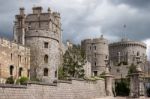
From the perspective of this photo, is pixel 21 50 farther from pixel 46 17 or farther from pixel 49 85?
pixel 49 85

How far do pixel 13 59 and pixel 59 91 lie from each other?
20731 millimetres

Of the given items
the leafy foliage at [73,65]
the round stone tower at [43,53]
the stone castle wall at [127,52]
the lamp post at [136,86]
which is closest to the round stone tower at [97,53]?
the stone castle wall at [127,52]

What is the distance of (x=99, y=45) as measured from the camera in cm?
11150

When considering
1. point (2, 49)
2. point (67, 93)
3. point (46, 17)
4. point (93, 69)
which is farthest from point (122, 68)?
point (67, 93)

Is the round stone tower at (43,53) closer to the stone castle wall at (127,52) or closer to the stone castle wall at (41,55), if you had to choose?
the stone castle wall at (41,55)

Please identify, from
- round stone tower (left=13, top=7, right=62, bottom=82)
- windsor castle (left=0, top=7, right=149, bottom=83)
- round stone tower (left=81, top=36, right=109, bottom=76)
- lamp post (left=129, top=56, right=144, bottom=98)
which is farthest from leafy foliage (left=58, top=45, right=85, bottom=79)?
round stone tower (left=81, top=36, right=109, bottom=76)

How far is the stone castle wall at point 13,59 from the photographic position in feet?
184

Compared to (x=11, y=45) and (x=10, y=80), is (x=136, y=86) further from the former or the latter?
(x=11, y=45)

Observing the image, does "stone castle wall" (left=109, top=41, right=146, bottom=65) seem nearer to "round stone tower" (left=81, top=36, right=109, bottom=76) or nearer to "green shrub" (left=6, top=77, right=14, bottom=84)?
"round stone tower" (left=81, top=36, right=109, bottom=76)

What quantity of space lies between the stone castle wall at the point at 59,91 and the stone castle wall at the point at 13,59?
1217 cm

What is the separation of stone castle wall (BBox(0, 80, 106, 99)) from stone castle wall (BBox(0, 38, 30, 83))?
12173 mm

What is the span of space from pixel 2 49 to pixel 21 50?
5262 mm

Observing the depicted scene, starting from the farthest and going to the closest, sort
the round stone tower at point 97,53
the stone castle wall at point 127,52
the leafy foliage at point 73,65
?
the stone castle wall at point 127,52
the round stone tower at point 97,53
the leafy foliage at point 73,65

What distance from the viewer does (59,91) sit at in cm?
3966
